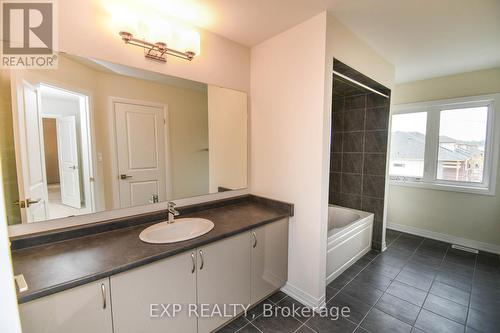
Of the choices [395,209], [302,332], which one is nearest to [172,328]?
[302,332]

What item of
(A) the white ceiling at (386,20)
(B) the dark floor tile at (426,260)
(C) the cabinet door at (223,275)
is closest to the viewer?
(C) the cabinet door at (223,275)

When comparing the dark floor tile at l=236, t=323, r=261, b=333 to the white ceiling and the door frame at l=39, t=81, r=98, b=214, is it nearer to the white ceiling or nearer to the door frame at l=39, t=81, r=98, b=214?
the door frame at l=39, t=81, r=98, b=214

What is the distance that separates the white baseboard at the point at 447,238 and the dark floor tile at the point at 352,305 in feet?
7.22

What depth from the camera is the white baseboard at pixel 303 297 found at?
1.90 meters

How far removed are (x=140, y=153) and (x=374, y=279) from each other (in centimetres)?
263

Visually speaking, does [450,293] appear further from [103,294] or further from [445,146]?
[103,294]

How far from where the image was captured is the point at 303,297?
1.97 meters

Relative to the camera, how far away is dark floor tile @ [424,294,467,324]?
1.81 meters

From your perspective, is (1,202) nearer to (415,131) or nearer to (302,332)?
(302,332)

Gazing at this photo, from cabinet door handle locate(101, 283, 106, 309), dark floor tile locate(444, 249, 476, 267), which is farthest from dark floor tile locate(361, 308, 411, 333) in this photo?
cabinet door handle locate(101, 283, 106, 309)

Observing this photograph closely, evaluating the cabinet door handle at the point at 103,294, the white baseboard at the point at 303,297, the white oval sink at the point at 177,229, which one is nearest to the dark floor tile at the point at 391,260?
the white baseboard at the point at 303,297

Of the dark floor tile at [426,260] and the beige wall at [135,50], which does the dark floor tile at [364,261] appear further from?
the beige wall at [135,50]

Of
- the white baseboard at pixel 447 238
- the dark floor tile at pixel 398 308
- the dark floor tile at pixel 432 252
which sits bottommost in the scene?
the dark floor tile at pixel 398 308

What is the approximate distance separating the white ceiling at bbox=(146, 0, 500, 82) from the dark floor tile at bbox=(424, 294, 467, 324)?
7.98 feet
